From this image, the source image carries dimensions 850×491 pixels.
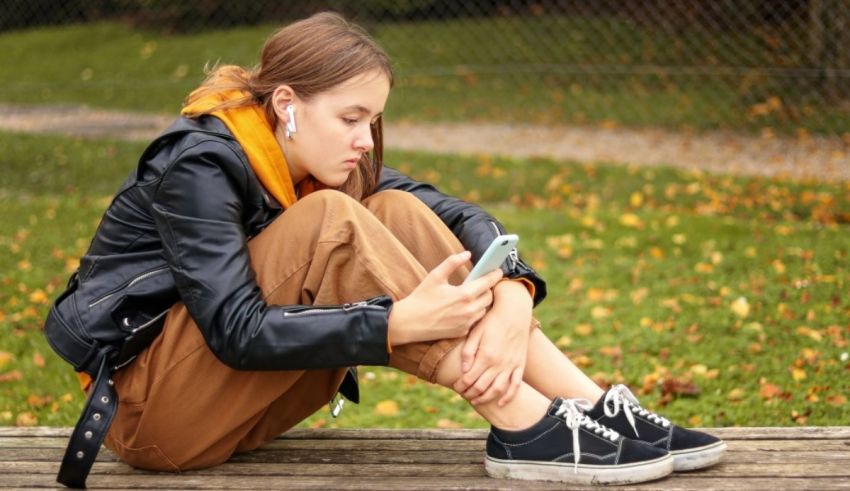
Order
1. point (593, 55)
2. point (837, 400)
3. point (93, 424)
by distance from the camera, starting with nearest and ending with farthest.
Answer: point (93, 424) < point (837, 400) < point (593, 55)

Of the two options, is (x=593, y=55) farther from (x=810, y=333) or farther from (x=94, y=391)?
(x=94, y=391)

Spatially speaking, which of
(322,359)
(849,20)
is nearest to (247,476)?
(322,359)

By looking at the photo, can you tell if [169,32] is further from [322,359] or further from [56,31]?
[322,359]

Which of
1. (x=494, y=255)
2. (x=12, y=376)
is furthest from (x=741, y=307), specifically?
(x=12, y=376)

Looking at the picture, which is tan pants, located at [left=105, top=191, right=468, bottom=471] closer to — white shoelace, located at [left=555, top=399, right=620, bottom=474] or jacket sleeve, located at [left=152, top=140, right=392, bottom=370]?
jacket sleeve, located at [left=152, top=140, right=392, bottom=370]

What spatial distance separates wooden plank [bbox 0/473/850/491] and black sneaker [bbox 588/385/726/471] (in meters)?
0.04

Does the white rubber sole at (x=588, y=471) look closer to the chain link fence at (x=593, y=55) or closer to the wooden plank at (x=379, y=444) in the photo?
the wooden plank at (x=379, y=444)

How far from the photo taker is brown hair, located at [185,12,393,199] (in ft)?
7.75

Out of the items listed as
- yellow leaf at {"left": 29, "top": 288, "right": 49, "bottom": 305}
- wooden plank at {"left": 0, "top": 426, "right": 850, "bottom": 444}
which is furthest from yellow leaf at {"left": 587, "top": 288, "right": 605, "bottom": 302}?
yellow leaf at {"left": 29, "top": 288, "right": 49, "bottom": 305}

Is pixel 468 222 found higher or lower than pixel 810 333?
higher

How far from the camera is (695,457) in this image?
7.80ft

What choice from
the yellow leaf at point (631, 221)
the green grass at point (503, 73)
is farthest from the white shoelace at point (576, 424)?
the green grass at point (503, 73)

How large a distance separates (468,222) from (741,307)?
241 cm

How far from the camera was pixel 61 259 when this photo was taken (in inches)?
237
